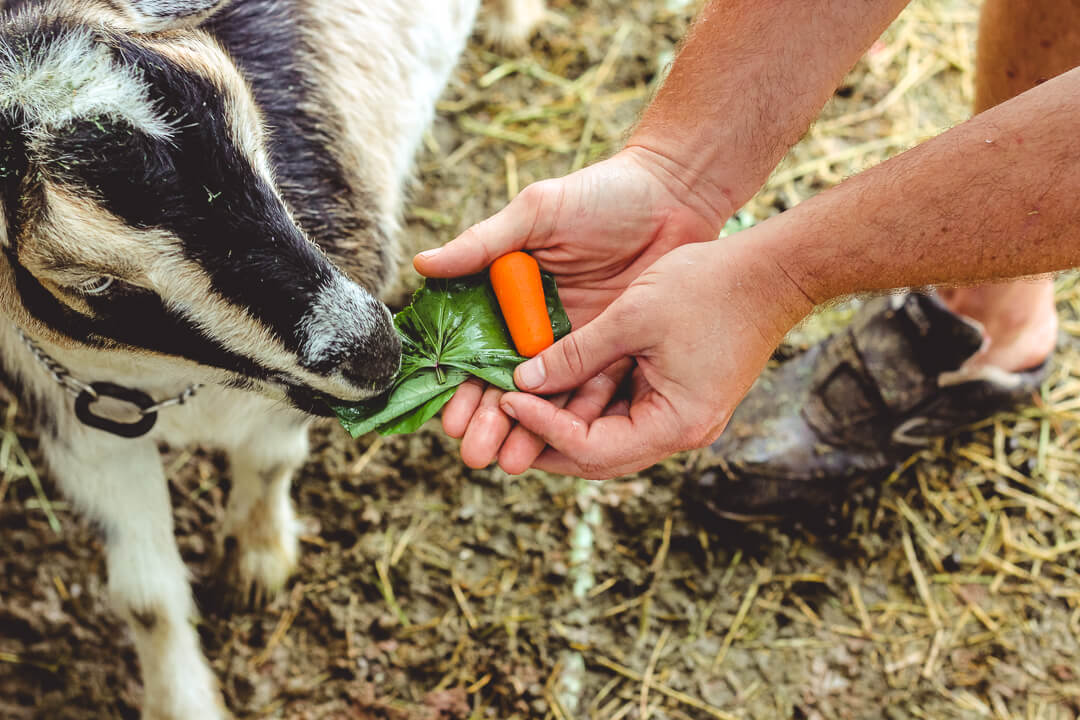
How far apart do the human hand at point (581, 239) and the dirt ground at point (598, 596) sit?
842 millimetres

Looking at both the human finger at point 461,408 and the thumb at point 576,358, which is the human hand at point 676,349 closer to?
the thumb at point 576,358

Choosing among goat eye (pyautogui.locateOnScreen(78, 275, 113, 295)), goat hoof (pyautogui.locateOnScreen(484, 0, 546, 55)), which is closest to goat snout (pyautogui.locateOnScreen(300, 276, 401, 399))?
→ goat eye (pyautogui.locateOnScreen(78, 275, 113, 295))

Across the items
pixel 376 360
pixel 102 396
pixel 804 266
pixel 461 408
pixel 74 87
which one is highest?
pixel 804 266

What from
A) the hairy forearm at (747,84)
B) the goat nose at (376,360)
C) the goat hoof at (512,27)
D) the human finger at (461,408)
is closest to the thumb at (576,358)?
the human finger at (461,408)

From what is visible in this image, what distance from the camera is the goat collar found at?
6.17 ft

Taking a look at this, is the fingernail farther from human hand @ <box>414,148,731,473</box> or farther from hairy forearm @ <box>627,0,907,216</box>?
hairy forearm @ <box>627,0,907,216</box>

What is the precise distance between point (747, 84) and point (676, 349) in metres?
0.70

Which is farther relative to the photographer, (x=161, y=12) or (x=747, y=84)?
(x=747, y=84)

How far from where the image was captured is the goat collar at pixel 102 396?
1880 mm

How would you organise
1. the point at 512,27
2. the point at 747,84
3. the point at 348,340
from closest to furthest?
the point at 348,340, the point at 747,84, the point at 512,27

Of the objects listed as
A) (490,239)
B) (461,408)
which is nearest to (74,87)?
(490,239)

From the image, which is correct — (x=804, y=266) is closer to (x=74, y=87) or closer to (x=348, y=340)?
(x=348, y=340)

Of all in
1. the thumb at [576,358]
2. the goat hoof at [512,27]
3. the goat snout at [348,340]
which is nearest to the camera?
the goat snout at [348,340]

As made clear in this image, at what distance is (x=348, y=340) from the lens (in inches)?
64.5
